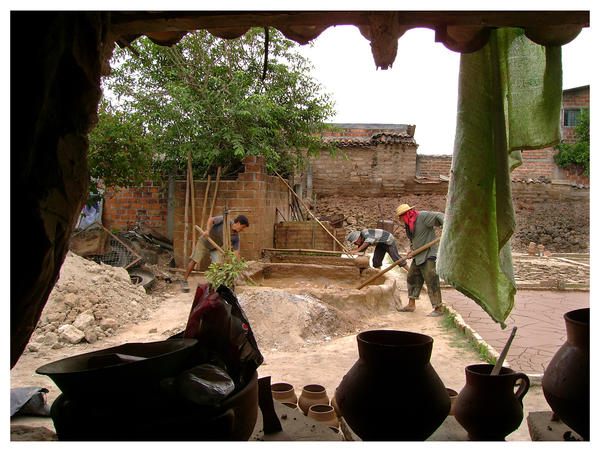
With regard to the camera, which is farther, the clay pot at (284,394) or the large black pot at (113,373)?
the clay pot at (284,394)

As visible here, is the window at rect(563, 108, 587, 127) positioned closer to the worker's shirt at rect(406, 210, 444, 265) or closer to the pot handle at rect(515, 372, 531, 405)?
the worker's shirt at rect(406, 210, 444, 265)

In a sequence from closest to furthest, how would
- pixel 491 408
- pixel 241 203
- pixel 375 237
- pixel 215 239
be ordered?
pixel 491 408
pixel 215 239
pixel 375 237
pixel 241 203

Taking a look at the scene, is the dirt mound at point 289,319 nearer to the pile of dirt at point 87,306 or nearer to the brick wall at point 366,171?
the pile of dirt at point 87,306

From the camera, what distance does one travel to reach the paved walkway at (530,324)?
15.3ft

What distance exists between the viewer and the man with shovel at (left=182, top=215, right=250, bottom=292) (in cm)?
741

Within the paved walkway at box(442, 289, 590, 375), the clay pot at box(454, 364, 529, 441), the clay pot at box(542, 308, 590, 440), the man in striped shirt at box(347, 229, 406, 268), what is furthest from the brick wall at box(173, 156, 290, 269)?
the clay pot at box(542, 308, 590, 440)

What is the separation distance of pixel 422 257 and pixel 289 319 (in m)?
2.43

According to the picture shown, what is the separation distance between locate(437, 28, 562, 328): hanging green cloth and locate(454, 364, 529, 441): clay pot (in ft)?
1.06

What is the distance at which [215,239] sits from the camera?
308 inches

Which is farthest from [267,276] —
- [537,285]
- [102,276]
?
[537,285]

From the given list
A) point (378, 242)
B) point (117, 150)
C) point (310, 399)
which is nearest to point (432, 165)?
point (378, 242)

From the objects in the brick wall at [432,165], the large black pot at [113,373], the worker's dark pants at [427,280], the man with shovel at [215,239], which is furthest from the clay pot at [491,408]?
the brick wall at [432,165]

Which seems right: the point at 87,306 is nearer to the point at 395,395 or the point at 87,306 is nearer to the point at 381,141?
the point at 395,395

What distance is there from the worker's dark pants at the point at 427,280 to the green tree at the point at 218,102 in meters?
3.99
